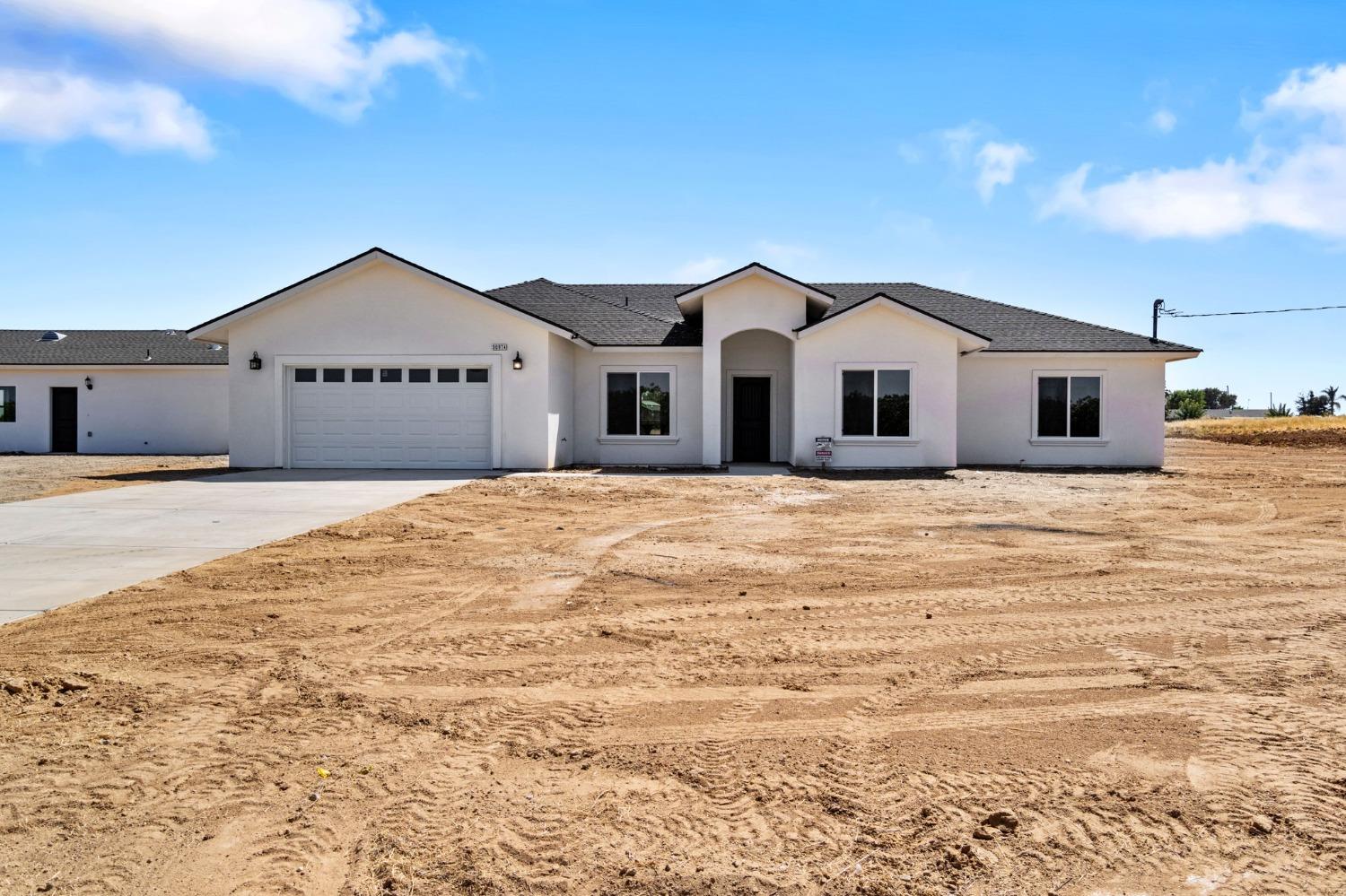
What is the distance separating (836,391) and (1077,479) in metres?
5.11

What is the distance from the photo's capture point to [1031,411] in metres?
20.5

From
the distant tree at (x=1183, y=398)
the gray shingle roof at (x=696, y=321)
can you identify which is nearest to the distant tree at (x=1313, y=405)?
the distant tree at (x=1183, y=398)

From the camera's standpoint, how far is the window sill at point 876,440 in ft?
61.2

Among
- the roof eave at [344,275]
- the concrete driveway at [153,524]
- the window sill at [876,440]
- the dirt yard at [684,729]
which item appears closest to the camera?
the dirt yard at [684,729]

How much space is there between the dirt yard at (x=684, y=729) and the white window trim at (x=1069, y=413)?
12963mm

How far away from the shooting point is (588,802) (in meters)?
3.21

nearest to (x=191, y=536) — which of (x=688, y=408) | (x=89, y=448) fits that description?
(x=688, y=408)

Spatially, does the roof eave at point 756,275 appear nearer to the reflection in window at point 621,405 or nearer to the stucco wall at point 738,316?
the stucco wall at point 738,316

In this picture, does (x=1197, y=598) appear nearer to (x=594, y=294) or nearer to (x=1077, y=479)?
(x=1077, y=479)

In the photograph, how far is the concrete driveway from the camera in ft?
22.1

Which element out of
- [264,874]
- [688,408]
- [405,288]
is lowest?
[264,874]

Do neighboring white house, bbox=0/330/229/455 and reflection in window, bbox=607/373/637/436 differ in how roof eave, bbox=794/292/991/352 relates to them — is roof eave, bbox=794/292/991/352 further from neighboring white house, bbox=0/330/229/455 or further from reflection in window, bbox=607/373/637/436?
neighboring white house, bbox=0/330/229/455

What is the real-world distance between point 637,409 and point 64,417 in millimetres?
18398

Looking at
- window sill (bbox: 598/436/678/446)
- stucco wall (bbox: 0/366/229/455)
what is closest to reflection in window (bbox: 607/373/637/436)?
window sill (bbox: 598/436/678/446)
